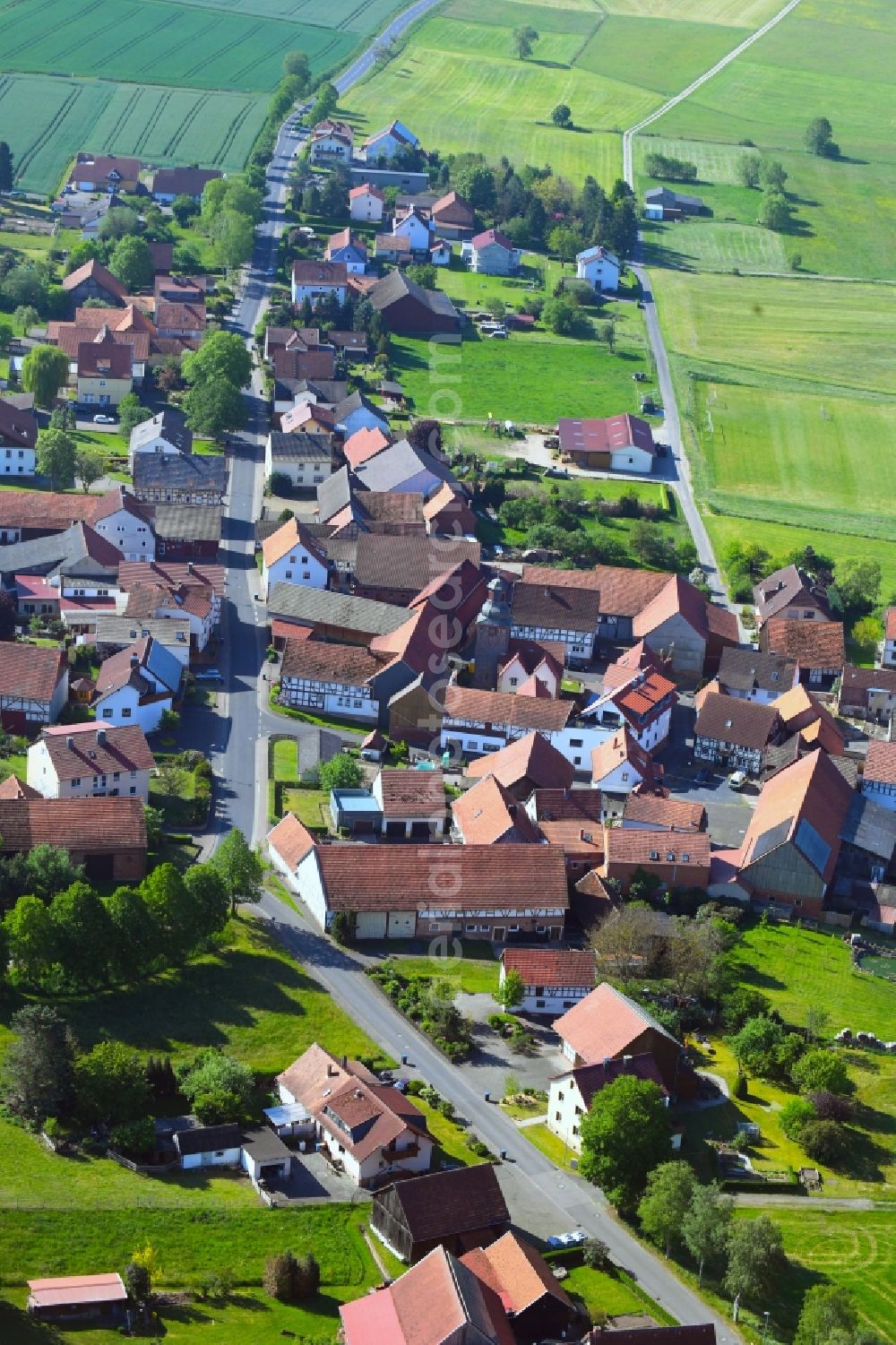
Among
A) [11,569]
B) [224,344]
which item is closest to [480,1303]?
[11,569]

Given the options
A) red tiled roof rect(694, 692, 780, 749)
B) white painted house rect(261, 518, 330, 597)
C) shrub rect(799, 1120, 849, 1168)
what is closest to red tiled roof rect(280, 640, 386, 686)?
white painted house rect(261, 518, 330, 597)

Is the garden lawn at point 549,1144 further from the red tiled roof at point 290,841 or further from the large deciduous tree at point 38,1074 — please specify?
the red tiled roof at point 290,841

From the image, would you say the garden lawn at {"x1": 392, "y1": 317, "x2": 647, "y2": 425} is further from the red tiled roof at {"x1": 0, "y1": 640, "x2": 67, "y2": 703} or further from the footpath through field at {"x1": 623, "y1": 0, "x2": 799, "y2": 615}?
the red tiled roof at {"x1": 0, "y1": 640, "x2": 67, "y2": 703}

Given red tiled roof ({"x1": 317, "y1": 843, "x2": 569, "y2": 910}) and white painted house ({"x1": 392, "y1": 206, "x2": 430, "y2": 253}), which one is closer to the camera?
red tiled roof ({"x1": 317, "y1": 843, "x2": 569, "y2": 910})

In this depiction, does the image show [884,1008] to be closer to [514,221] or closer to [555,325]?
[555,325]

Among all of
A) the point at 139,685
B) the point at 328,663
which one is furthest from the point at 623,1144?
the point at 328,663

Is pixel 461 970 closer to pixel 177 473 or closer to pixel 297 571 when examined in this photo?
pixel 297 571

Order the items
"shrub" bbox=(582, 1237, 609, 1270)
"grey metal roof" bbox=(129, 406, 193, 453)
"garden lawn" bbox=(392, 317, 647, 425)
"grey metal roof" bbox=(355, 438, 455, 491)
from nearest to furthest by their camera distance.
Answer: "shrub" bbox=(582, 1237, 609, 1270) → "grey metal roof" bbox=(355, 438, 455, 491) → "grey metal roof" bbox=(129, 406, 193, 453) → "garden lawn" bbox=(392, 317, 647, 425)

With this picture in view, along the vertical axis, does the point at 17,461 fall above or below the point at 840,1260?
above
